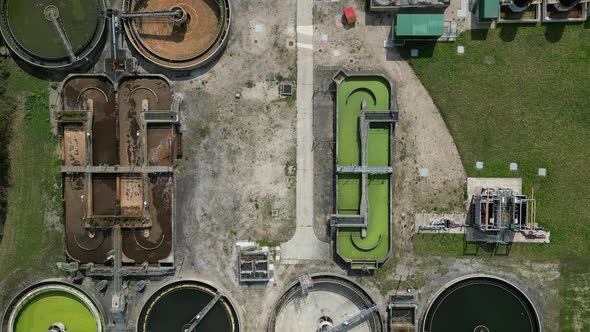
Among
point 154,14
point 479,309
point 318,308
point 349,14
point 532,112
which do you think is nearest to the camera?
point 154,14

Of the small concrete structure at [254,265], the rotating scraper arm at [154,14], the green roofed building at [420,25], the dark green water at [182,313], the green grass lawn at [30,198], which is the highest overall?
the rotating scraper arm at [154,14]

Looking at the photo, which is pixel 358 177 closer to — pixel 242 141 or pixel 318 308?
pixel 242 141

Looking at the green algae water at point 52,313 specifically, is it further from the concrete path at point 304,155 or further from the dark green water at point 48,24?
the dark green water at point 48,24

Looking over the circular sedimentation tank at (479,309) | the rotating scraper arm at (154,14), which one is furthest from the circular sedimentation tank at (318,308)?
the rotating scraper arm at (154,14)

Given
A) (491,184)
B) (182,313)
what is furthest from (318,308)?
(491,184)

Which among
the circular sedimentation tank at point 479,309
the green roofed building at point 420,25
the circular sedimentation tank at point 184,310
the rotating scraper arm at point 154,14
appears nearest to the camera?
the green roofed building at point 420,25

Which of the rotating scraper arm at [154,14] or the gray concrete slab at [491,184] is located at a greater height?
the rotating scraper arm at [154,14]

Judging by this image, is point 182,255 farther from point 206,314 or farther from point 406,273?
point 406,273
